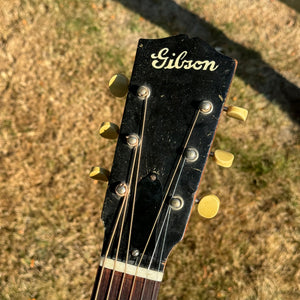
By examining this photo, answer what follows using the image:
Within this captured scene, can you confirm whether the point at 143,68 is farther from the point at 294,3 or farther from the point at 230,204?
the point at 294,3

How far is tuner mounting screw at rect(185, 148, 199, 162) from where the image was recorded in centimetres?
167

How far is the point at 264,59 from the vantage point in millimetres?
3520

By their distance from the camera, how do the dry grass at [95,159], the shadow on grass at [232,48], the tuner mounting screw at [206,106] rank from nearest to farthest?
the tuner mounting screw at [206,106]
the dry grass at [95,159]
the shadow on grass at [232,48]

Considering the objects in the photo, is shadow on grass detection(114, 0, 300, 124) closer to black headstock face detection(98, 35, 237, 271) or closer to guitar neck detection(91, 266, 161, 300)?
black headstock face detection(98, 35, 237, 271)

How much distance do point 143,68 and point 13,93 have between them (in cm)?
225

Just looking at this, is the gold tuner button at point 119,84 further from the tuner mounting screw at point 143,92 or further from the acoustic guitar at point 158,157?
the tuner mounting screw at point 143,92

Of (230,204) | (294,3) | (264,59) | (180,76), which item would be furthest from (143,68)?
(294,3)

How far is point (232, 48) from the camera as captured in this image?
3.57 metres

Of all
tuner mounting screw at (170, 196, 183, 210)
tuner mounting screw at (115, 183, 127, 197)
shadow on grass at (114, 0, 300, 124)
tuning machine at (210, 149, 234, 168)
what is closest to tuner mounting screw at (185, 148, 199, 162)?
tuning machine at (210, 149, 234, 168)

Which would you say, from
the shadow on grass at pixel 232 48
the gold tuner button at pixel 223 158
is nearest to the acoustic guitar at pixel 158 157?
the gold tuner button at pixel 223 158

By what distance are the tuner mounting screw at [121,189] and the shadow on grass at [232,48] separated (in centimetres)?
231

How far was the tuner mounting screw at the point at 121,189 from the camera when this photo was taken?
67.7 inches

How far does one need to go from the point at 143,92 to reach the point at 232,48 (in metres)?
2.22

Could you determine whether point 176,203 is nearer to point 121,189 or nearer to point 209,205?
point 209,205
